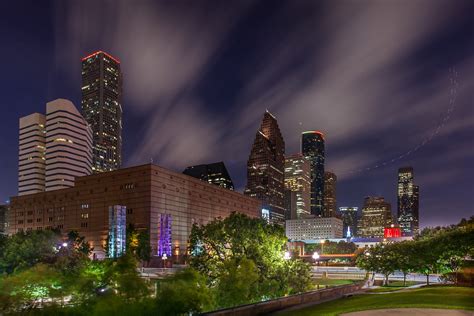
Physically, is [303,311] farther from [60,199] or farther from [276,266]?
[60,199]

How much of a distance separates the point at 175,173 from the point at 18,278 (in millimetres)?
113509

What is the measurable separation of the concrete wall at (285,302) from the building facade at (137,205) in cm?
8149

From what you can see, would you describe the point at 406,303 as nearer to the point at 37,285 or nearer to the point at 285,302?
the point at 285,302

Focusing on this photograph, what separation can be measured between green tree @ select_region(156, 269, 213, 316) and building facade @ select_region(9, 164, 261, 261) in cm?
9238

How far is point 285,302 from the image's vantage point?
33188mm

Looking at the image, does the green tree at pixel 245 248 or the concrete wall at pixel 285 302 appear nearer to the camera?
the concrete wall at pixel 285 302

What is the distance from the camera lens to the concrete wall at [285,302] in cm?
2725

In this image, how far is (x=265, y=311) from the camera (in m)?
30.4

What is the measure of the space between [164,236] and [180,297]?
112m

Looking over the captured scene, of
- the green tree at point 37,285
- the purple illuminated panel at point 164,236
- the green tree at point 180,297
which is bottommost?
the purple illuminated panel at point 164,236

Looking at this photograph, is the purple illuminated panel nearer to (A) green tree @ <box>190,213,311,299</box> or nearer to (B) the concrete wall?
(B) the concrete wall

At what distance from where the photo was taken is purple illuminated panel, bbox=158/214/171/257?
432 feet

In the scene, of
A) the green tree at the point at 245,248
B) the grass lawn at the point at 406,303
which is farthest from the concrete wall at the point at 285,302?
the green tree at the point at 245,248

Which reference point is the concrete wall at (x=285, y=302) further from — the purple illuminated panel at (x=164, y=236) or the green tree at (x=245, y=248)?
the purple illuminated panel at (x=164, y=236)
